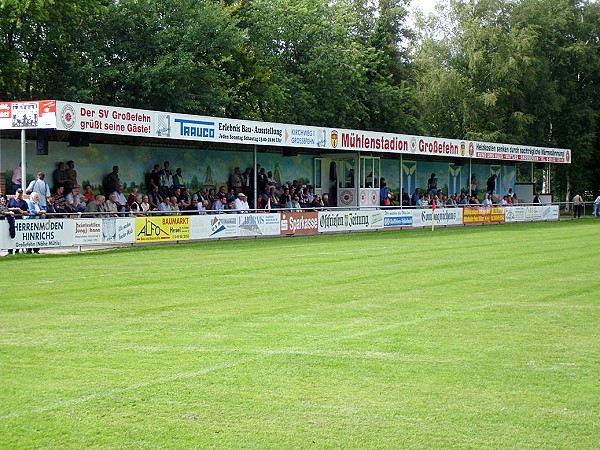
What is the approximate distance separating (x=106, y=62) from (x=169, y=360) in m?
42.6

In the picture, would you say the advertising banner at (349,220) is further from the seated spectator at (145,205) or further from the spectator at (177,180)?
the seated spectator at (145,205)

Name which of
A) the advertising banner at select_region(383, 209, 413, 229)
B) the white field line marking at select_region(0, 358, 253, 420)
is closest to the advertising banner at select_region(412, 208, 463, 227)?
the advertising banner at select_region(383, 209, 413, 229)

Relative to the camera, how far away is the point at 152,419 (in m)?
7.29

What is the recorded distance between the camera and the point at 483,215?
45312 millimetres

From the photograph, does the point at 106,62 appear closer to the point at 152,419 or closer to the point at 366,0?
the point at 366,0

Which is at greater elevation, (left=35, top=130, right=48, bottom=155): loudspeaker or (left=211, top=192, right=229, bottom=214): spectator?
(left=35, top=130, right=48, bottom=155): loudspeaker

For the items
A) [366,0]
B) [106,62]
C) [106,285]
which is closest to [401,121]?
[366,0]

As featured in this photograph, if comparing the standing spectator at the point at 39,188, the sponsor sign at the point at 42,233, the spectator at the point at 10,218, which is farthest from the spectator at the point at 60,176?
the spectator at the point at 10,218

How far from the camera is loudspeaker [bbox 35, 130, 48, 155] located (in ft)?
86.2

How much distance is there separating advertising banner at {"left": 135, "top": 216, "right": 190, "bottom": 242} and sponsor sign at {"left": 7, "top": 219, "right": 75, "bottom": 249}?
2567 mm

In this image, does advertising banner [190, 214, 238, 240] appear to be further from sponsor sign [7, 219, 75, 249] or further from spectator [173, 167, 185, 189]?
sponsor sign [7, 219, 75, 249]

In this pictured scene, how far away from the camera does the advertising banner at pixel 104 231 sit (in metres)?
25.7

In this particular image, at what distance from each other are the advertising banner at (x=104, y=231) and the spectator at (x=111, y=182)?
Result: 382 cm

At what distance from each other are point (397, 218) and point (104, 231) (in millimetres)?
15720
